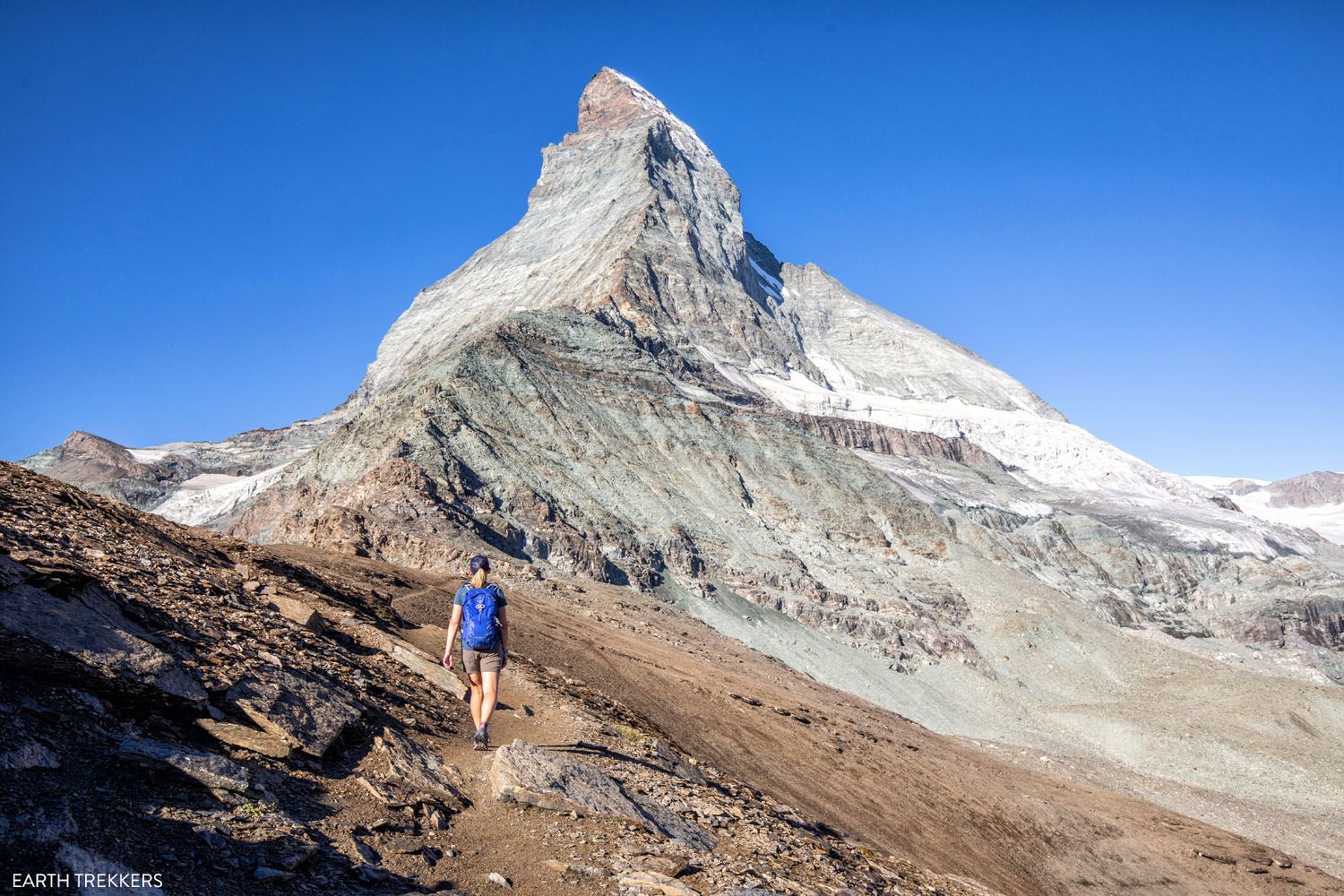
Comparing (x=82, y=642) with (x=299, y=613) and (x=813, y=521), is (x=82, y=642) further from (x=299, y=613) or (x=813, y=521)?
(x=813, y=521)

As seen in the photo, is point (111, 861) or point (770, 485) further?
point (770, 485)

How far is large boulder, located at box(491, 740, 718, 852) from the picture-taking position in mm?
7320

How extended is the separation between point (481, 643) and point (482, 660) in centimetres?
16

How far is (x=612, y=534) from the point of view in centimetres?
4522

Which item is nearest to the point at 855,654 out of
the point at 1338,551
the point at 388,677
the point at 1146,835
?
the point at 1146,835

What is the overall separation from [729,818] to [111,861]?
17.6ft

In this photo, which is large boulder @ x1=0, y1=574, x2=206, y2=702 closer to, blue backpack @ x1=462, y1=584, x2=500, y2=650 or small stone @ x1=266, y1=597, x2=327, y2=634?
blue backpack @ x1=462, y1=584, x2=500, y2=650

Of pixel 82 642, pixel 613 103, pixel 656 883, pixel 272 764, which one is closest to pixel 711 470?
pixel 272 764

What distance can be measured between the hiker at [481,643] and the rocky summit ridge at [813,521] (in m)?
23.4

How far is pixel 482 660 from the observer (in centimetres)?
879

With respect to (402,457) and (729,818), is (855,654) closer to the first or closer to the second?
(402,457)

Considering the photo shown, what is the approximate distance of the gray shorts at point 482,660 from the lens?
345 inches

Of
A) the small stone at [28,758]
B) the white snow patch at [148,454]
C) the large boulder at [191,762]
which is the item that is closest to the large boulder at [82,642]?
the large boulder at [191,762]

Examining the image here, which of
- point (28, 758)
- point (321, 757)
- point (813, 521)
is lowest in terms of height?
point (321, 757)
